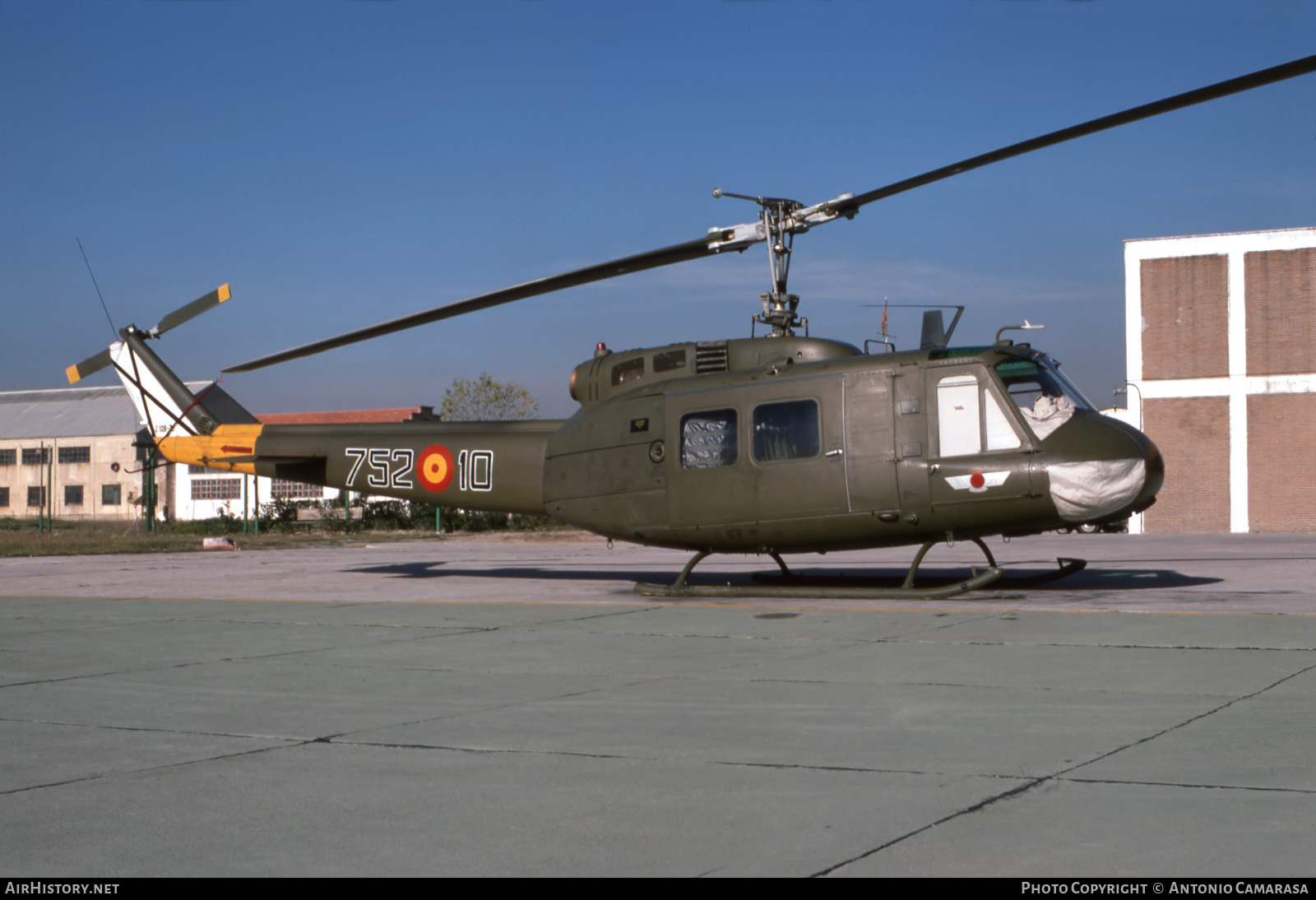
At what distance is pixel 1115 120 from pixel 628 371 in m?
7.09

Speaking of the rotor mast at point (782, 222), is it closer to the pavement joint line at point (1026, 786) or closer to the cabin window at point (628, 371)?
the cabin window at point (628, 371)

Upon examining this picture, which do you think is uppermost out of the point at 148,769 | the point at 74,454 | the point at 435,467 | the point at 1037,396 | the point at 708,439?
the point at 74,454

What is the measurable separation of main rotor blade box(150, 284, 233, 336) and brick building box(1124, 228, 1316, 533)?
31376mm

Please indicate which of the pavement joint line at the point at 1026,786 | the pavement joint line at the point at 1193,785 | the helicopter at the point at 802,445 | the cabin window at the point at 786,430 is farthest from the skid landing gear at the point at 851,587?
the pavement joint line at the point at 1193,785

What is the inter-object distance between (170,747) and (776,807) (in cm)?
323

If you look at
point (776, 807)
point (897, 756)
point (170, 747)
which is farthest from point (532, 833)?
point (170, 747)

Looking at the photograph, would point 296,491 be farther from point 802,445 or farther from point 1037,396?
point 1037,396

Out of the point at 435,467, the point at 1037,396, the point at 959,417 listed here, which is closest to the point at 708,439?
the point at 959,417

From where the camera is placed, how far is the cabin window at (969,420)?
12.4 m

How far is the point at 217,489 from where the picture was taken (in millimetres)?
72500

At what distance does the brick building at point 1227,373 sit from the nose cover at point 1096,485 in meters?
29.6

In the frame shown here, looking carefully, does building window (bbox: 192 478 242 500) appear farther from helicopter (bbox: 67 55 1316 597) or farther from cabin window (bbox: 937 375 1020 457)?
cabin window (bbox: 937 375 1020 457)

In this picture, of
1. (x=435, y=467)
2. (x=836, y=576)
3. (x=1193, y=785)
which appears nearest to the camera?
(x=1193, y=785)

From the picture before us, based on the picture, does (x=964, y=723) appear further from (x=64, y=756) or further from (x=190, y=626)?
(x=190, y=626)
